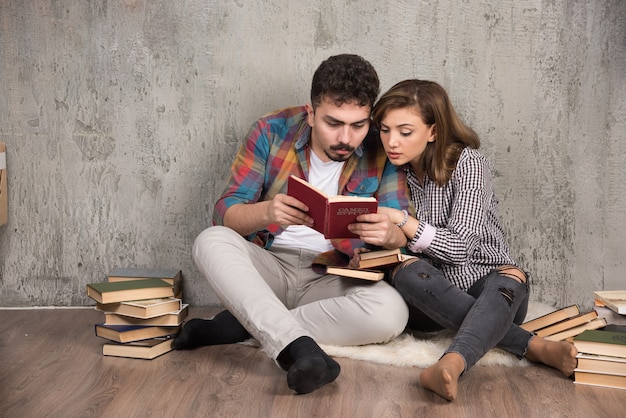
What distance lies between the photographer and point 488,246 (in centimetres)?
283

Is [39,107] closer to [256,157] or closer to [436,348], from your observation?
[256,157]

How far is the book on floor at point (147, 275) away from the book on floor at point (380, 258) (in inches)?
29.7

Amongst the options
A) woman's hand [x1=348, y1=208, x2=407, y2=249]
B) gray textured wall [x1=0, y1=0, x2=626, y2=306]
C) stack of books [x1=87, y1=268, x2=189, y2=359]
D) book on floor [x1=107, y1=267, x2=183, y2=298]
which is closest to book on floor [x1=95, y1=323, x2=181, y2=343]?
stack of books [x1=87, y1=268, x2=189, y2=359]

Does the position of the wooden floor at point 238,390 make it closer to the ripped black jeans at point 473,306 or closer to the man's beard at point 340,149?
the ripped black jeans at point 473,306

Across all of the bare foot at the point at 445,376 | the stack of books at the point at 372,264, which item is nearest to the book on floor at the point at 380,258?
the stack of books at the point at 372,264

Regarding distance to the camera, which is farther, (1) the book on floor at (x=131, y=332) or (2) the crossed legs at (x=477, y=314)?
(1) the book on floor at (x=131, y=332)

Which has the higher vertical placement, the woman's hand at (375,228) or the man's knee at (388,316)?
the woman's hand at (375,228)

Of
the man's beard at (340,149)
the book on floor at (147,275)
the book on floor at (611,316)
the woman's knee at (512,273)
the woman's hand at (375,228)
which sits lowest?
the book on floor at (611,316)

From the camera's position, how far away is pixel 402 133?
9.08ft

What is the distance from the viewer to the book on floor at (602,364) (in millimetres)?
2393

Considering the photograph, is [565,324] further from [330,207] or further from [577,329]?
[330,207]

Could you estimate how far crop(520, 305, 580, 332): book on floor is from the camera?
2.76 meters

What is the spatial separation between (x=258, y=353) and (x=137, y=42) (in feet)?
4.71

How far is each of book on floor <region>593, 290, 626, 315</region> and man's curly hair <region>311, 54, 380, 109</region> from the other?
1.12 meters
